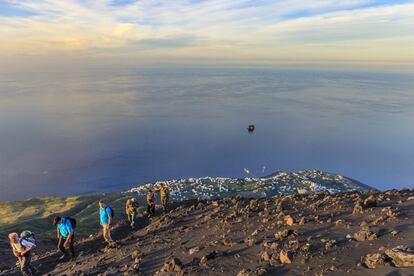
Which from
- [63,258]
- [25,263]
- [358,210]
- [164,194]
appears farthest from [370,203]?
[25,263]

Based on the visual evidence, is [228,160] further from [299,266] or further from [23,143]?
[299,266]

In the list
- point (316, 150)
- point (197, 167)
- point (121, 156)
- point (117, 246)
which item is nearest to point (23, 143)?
point (121, 156)

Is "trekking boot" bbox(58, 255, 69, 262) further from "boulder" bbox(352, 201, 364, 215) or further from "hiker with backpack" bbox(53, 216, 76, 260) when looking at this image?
"boulder" bbox(352, 201, 364, 215)

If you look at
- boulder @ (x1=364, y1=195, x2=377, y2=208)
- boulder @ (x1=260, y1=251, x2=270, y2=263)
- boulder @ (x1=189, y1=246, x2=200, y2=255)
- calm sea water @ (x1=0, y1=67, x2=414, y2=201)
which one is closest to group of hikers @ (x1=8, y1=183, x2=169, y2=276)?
boulder @ (x1=189, y1=246, x2=200, y2=255)

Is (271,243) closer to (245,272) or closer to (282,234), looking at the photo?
(282,234)

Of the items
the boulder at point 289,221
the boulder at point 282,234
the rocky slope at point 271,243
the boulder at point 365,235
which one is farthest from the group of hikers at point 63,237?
the boulder at point 365,235

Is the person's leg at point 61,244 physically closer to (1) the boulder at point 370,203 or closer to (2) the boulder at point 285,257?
(2) the boulder at point 285,257
